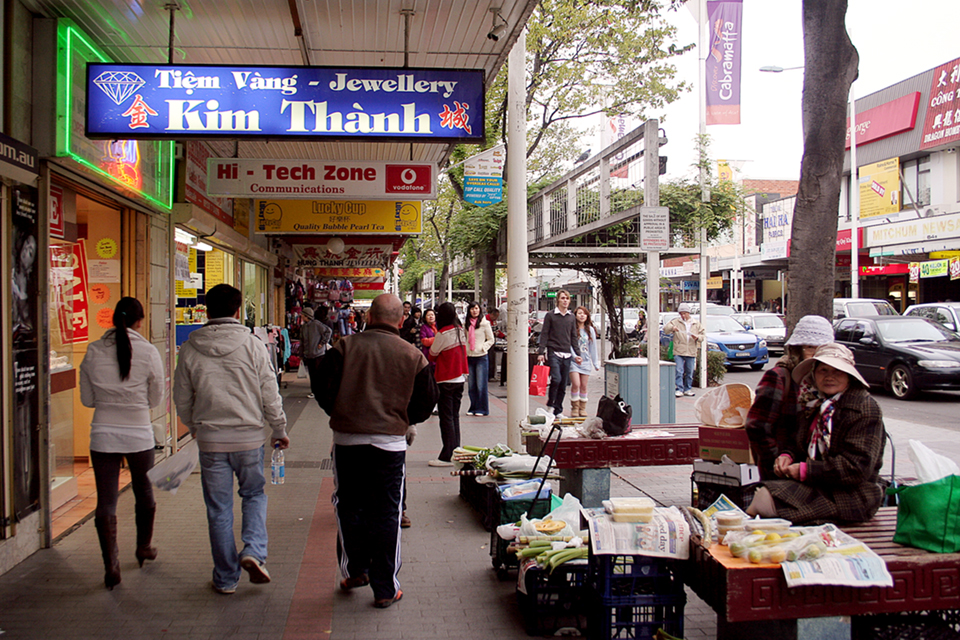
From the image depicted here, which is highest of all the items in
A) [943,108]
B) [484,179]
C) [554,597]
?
[943,108]

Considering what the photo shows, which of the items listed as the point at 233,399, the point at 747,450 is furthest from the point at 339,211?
the point at 747,450

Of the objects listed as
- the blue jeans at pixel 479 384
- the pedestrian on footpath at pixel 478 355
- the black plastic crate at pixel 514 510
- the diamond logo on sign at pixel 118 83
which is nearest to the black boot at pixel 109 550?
the black plastic crate at pixel 514 510

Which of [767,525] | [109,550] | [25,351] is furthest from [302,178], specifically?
[767,525]

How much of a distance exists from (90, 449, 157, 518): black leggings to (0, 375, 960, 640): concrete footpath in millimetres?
499

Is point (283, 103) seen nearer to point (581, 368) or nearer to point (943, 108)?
point (581, 368)

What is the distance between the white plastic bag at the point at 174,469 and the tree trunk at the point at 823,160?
434cm

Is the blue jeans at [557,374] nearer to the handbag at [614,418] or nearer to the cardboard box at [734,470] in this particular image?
the handbag at [614,418]

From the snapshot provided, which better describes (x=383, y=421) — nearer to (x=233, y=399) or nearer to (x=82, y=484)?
(x=233, y=399)

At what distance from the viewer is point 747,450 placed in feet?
16.3

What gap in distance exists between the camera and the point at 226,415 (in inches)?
171

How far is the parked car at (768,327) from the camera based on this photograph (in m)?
22.9

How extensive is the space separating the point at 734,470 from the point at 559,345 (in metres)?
Result: 6.11

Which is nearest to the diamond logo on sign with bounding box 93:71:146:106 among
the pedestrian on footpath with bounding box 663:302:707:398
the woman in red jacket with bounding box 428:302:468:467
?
the woman in red jacket with bounding box 428:302:468:467

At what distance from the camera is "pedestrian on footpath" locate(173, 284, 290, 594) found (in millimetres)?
4355
